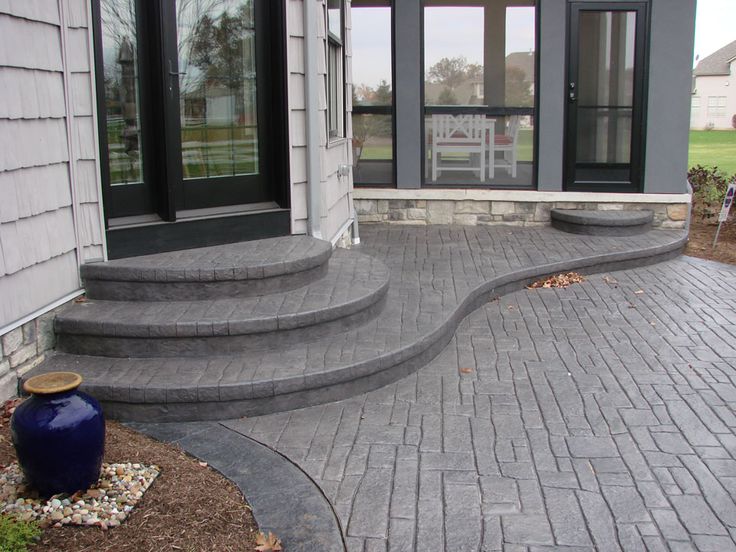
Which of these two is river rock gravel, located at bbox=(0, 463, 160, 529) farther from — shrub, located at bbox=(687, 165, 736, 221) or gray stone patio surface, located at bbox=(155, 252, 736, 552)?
shrub, located at bbox=(687, 165, 736, 221)

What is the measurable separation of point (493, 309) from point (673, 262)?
2.77m

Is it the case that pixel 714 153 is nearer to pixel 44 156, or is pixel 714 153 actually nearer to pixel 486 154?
pixel 486 154

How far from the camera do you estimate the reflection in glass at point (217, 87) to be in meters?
5.45

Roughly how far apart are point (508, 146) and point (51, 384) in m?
6.99

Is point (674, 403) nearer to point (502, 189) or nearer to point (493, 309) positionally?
point (493, 309)

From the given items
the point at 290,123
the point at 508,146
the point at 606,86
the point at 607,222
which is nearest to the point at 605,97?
the point at 606,86

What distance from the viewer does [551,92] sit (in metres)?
8.84

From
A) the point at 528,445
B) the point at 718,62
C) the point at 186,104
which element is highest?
the point at 718,62

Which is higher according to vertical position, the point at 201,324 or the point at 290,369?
the point at 201,324

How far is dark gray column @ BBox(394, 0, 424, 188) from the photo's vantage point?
880 cm

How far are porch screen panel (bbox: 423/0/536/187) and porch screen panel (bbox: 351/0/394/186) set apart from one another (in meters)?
0.45

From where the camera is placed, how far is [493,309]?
6.20 meters

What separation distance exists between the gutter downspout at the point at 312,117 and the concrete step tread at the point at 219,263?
43 centimetres

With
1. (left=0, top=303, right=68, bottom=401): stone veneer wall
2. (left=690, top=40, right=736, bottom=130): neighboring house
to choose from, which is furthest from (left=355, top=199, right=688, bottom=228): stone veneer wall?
(left=690, top=40, right=736, bottom=130): neighboring house
